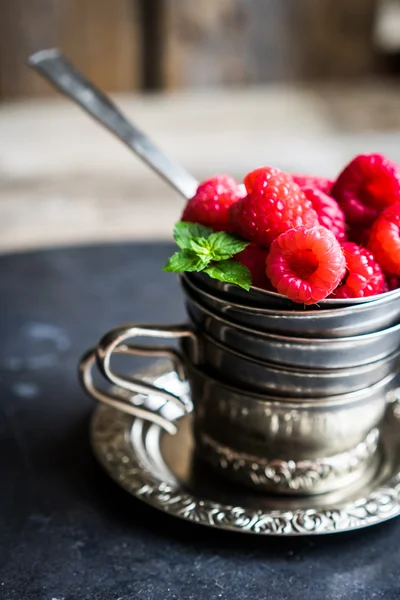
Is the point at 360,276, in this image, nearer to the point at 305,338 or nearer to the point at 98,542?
the point at 305,338

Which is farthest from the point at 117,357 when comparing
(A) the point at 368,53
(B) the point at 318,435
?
(A) the point at 368,53

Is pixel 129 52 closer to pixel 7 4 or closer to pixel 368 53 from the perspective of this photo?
pixel 7 4

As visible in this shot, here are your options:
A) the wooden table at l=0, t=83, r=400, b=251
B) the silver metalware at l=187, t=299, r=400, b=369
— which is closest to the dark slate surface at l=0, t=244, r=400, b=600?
the silver metalware at l=187, t=299, r=400, b=369

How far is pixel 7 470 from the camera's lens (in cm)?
73

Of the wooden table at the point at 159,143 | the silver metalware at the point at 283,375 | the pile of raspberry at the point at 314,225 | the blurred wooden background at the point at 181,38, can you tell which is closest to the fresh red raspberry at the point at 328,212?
the pile of raspberry at the point at 314,225

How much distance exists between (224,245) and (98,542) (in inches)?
9.4

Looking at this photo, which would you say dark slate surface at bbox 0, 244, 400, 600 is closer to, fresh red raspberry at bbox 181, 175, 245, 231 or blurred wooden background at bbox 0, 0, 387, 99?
fresh red raspberry at bbox 181, 175, 245, 231

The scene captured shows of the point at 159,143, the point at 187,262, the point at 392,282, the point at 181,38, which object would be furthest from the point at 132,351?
the point at 181,38

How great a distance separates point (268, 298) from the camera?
0.64 metres

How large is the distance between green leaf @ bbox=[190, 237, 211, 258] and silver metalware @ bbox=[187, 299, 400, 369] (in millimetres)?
48

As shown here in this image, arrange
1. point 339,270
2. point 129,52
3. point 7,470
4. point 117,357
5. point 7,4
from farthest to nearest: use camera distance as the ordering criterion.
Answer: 1. point 129,52
2. point 7,4
3. point 117,357
4. point 7,470
5. point 339,270

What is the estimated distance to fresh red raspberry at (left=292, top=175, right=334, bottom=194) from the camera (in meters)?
A: 0.73

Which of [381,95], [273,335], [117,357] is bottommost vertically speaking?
[381,95]

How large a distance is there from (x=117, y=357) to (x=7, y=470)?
221mm
